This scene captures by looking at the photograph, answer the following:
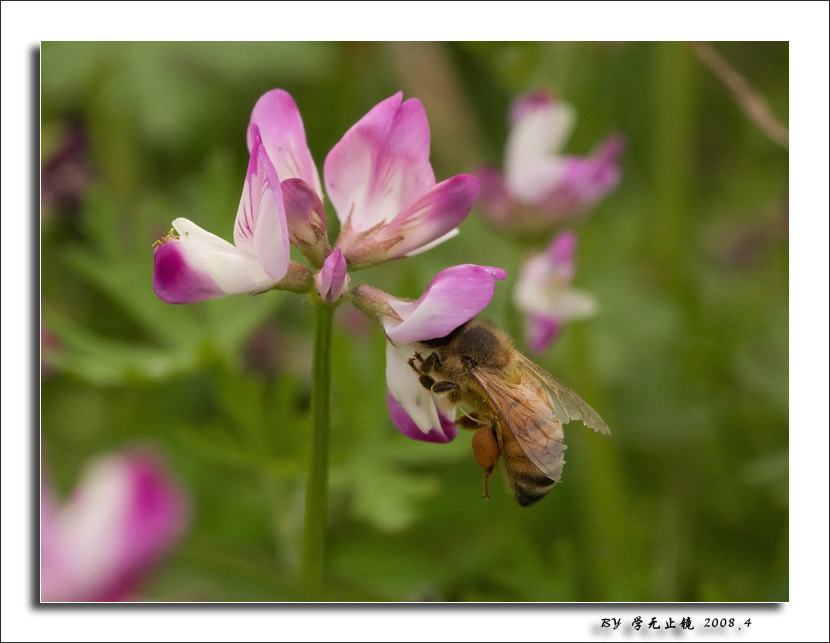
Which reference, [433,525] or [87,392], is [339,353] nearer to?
[433,525]

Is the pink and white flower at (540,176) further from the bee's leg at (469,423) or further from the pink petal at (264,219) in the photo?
the pink petal at (264,219)

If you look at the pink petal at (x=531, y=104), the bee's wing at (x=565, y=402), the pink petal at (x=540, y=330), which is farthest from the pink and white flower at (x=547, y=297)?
the bee's wing at (x=565, y=402)

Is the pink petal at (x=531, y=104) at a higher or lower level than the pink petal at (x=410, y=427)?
higher

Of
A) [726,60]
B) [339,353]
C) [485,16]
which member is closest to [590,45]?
[726,60]

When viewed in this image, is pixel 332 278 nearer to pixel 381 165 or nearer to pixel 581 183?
pixel 381 165

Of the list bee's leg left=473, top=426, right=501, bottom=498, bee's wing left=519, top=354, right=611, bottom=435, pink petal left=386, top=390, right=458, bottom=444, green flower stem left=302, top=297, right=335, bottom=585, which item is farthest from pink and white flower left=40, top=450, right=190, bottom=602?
→ bee's wing left=519, top=354, right=611, bottom=435

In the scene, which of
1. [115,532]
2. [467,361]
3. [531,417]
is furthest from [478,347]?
[115,532]

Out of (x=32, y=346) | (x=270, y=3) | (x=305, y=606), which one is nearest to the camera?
(x=305, y=606)
